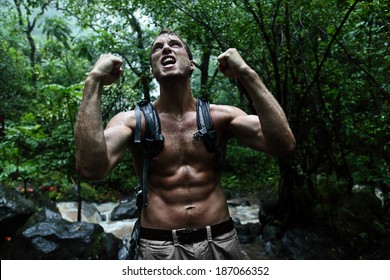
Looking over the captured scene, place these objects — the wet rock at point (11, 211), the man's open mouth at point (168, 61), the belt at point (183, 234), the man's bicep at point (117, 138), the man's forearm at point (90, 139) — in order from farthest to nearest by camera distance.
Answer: the wet rock at point (11, 211)
the man's open mouth at point (168, 61)
the belt at point (183, 234)
the man's bicep at point (117, 138)
the man's forearm at point (90, 139)

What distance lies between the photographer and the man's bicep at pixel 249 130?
1952 mm

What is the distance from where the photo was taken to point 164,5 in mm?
5352

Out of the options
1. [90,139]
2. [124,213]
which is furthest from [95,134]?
[124,213]

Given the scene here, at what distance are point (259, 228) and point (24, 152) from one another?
833 cm

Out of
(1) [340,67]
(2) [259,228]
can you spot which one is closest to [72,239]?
(2) [259,228]

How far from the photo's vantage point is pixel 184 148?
6.68 feet

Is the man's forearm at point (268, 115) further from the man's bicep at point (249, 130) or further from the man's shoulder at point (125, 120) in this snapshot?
the man's shoulder at point (125, 120)

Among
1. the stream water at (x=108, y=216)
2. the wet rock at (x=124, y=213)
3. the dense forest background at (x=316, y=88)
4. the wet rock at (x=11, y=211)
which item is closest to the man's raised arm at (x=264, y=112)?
the dense forest background at (x=316, y=88)

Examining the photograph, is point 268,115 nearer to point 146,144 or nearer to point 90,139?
point 146,144

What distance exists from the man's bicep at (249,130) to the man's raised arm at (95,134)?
2.39 ft

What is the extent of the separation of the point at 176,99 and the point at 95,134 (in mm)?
659

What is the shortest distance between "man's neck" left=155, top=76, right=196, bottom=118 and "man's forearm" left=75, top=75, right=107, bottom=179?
52 centimetres

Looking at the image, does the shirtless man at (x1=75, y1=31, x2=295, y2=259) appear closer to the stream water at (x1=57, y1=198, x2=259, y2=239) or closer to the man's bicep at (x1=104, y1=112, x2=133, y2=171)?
the man's bicep at (x1=104, y1=112, x2=133, y2=171)
